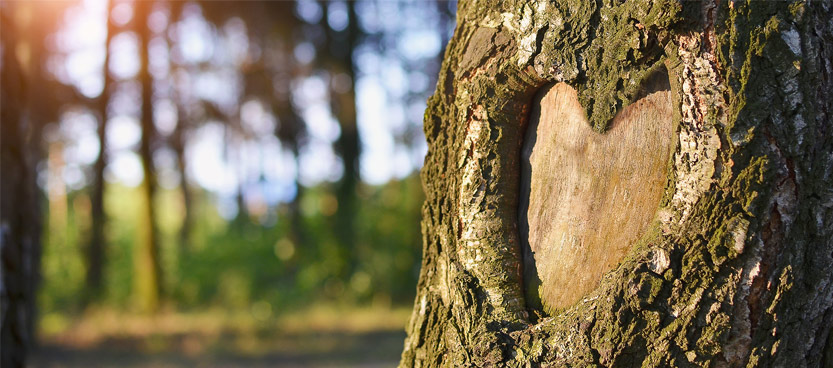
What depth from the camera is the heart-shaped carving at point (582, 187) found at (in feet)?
5.76

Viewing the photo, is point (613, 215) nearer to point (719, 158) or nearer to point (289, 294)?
point (719, 158)

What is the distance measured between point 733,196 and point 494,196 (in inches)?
26.0

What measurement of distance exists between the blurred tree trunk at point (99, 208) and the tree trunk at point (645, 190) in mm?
13274

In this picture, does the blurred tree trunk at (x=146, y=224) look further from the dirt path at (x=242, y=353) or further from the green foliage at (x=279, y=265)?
the dirt path at (x=242, y=353)

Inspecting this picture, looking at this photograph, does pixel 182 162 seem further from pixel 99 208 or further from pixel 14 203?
pixel 14 203

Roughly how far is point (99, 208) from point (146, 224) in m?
3.35

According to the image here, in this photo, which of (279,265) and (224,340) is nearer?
(224,340)

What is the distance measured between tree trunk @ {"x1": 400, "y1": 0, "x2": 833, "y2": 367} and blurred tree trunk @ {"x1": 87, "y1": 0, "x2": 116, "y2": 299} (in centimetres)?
1327

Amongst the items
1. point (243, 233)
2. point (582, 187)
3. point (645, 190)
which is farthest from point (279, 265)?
point (645, 190)

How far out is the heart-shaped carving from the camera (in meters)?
1.75

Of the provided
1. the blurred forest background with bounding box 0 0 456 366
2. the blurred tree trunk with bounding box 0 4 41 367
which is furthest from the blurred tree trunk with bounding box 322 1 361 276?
the blurred tree trunk with bounding box 0 4 41 367

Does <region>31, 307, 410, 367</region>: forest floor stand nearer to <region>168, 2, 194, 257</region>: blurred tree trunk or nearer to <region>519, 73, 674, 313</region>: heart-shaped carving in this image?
<region>168, 2, 194, 257</region>: blurred tree trunk

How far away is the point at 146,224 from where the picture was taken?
1164 centimetres

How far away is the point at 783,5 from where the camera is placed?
1630 mm
